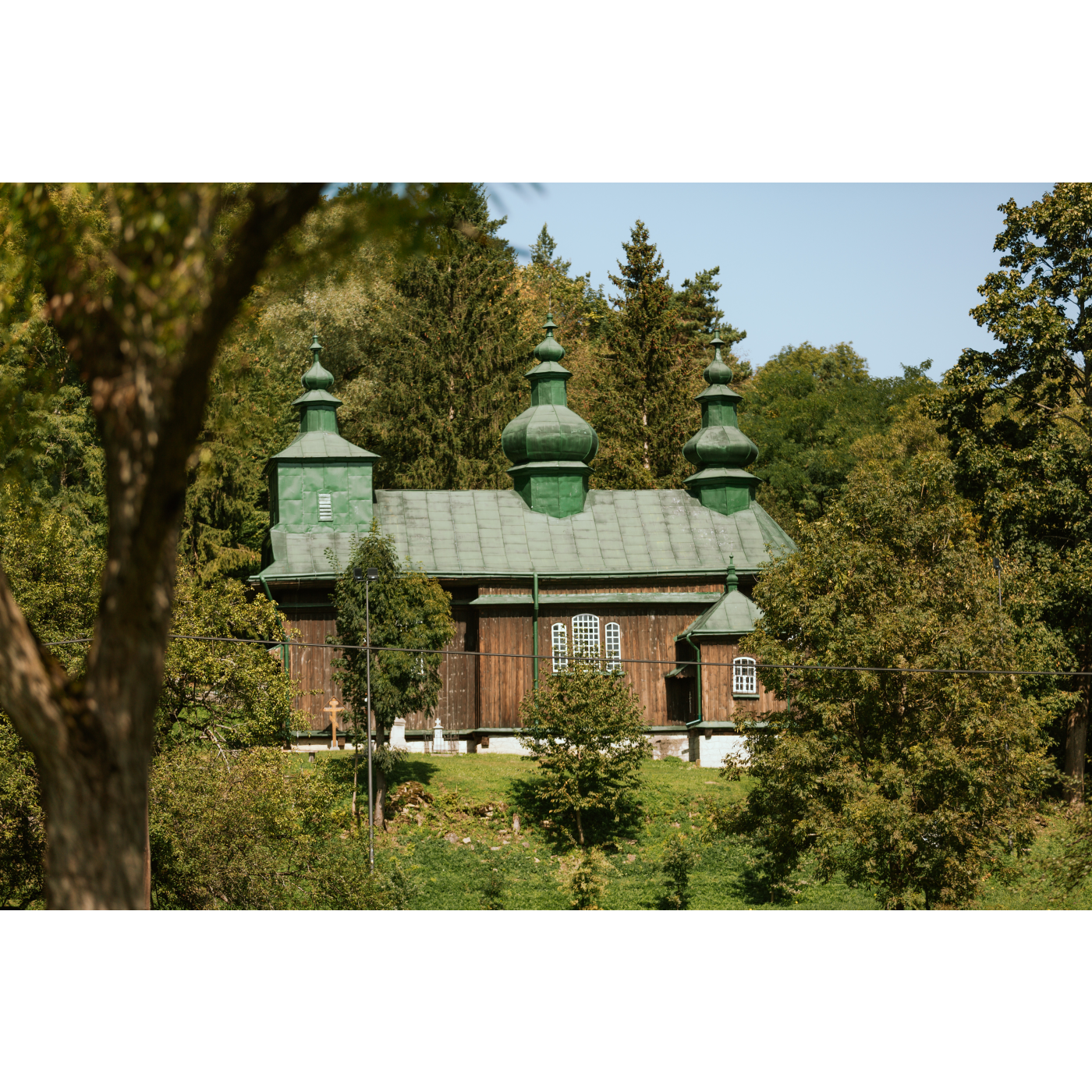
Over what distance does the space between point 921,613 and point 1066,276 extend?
1041 centimetres

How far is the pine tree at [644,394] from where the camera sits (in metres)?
40.8

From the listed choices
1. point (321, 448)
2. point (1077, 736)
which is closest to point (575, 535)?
point (321, 448)

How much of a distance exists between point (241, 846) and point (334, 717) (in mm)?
9360

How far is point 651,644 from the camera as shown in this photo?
2967cm

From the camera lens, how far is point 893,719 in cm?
1803

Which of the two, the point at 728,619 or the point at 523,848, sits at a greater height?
the point at 728,619

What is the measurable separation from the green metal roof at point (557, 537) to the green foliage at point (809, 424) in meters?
11.4

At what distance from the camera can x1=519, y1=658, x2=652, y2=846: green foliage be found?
77.1 feet

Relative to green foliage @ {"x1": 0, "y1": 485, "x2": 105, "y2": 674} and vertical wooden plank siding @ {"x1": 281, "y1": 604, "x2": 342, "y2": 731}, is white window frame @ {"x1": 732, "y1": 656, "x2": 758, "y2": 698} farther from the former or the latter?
green foliage @ {"x1": 0, "y1": 485, "x2": 105, "y2": 674}

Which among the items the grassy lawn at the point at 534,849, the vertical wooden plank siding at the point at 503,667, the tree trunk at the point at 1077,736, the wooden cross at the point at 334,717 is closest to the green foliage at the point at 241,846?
the grassy lawn at the point at 534,849

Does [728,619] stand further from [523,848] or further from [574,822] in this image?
[523,848]

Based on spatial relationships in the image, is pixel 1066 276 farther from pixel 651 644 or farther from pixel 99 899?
pixel 99 899

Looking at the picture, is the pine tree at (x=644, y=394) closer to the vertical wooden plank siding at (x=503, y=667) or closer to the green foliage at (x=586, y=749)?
the vertical wooden plank siding at (x=503, y=667)

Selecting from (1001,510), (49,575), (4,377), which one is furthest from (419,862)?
(4,377)
